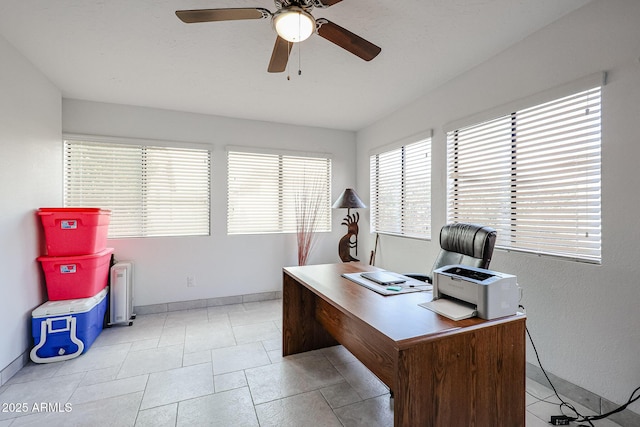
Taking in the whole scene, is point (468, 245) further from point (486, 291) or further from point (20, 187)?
point (20, 187)

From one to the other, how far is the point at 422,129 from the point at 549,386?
245 centimetres

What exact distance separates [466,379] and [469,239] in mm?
943

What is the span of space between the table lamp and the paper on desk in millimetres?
2216

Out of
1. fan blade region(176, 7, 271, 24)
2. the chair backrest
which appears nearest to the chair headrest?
the chair backrest

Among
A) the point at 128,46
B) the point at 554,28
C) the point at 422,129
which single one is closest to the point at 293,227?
the point at 422,129

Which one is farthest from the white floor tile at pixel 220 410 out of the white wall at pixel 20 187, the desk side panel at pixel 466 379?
the white wall at pixel 20 187

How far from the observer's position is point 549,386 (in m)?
2.01

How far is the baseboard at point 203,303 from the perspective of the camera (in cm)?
346

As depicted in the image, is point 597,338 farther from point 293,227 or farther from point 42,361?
point 42,361

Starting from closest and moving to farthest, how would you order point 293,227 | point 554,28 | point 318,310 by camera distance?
point 554,28 < point 318,310 < point 293,227

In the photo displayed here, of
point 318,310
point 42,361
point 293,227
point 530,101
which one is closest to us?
point 530,101

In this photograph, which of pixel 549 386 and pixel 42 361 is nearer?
pixel 549 386

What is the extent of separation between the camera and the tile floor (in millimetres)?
1744

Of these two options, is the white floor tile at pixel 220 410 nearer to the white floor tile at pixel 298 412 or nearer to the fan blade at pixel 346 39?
the white floor tile at pixel 298 412
